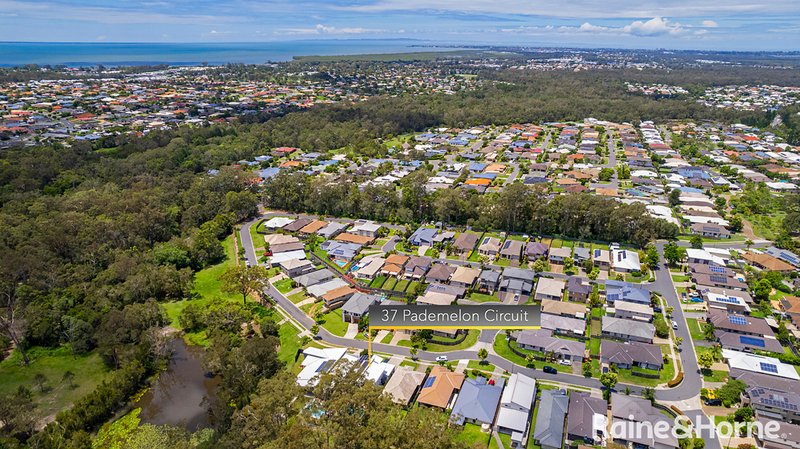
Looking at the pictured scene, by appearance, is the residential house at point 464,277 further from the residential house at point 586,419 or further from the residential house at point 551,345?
the residential house at point 586,419

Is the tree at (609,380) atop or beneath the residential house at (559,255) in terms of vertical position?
beneath

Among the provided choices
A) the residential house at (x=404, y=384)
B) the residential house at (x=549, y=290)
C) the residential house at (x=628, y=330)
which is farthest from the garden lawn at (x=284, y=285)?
the residential house at (x=628, y=330)

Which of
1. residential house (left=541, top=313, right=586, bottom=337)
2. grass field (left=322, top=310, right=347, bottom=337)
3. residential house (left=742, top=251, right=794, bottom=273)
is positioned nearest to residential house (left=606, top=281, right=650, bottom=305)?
residential house (left=541, top=313, right=586, bottom=337)

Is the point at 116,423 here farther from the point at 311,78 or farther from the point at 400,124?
the point at 311,78

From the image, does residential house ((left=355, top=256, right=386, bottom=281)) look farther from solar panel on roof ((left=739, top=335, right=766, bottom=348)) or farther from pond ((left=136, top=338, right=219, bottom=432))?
solar panel on roof ((left=739, top=335, right=766, bottom=348))

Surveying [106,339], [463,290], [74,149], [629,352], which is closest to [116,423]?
[106,339]
